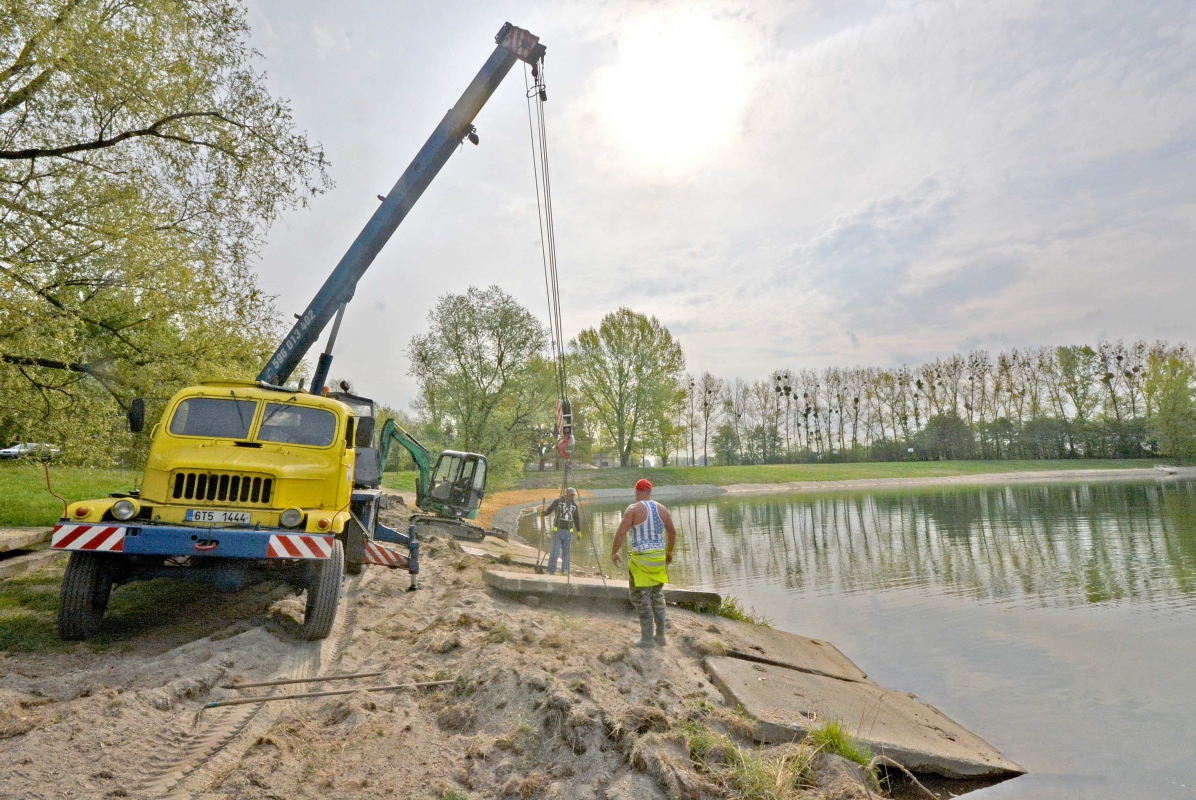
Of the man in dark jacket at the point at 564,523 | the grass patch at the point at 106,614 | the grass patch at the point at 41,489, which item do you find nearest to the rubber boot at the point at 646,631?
the grass patch at the point at 106,614

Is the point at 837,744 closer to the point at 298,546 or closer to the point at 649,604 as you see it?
the point at 649,604

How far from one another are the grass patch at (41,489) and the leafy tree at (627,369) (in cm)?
→ 4004

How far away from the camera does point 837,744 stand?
201 inches

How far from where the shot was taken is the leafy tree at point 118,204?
9.41 metres

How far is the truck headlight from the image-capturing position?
20.2 ft

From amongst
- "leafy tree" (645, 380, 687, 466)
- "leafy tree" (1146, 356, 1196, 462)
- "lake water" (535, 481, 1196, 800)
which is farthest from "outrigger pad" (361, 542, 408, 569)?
"leafy tree" (1146, 356, 1196, 462)

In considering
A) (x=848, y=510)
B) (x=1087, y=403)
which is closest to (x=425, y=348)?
(x=848, y=510)

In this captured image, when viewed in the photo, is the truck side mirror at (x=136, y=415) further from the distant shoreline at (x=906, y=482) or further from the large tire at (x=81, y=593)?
the distant shoreline at (x=906, y=482)

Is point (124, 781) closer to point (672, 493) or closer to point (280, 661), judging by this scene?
point (280, 661)

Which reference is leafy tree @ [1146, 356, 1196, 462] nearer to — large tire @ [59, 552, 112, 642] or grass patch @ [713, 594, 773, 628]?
grass patch @ [713, 594, 773, 628]

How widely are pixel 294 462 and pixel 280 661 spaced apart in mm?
2145

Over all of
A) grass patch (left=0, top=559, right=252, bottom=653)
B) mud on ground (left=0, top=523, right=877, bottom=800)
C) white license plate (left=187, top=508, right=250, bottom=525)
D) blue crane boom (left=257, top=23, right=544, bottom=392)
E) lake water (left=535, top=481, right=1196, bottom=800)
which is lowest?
lake water (left=535, top=481, right=1196, bottom=800)

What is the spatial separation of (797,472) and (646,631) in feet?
195

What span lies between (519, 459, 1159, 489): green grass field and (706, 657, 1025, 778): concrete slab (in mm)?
45531
